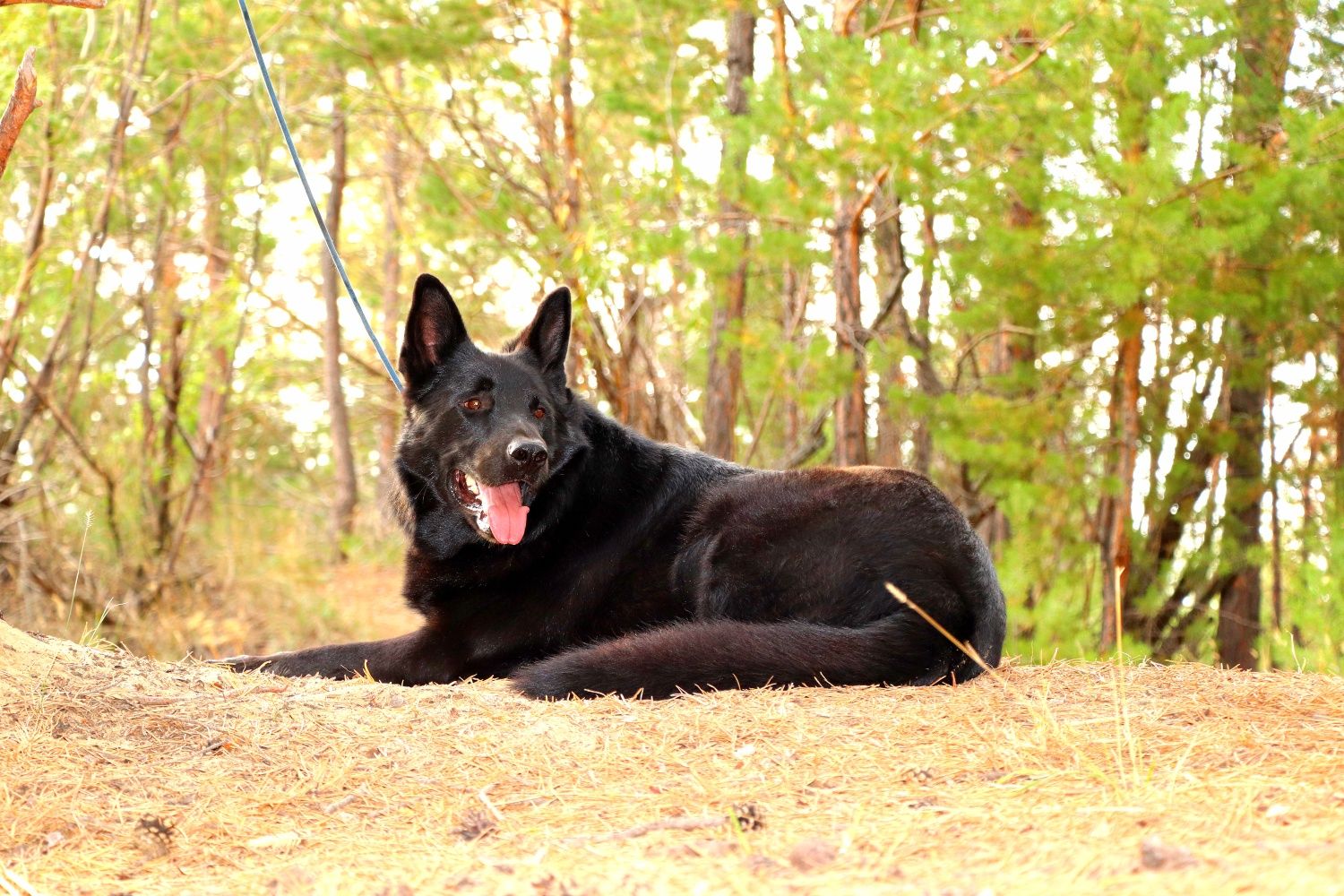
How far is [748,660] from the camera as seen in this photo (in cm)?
377

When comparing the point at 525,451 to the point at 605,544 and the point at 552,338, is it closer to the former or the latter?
the point at 605,544

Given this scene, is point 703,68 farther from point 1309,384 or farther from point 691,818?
point 691,818

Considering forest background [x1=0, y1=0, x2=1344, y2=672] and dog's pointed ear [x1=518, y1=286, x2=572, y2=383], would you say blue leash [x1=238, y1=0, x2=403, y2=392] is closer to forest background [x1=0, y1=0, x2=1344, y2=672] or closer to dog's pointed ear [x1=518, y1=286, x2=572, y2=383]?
dog's pointed ear [x1=518, y1=286, x2=572, y2=383]

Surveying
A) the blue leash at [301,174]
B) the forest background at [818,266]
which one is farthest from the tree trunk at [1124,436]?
the blue leash at [301,174]

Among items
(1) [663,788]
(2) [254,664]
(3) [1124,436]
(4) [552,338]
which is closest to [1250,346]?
(3) [1124,436]

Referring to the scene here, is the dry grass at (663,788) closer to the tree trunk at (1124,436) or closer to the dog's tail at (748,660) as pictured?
the dog's tail at (748,660)

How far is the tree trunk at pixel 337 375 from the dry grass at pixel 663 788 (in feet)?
41.7

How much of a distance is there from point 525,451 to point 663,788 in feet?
6.67

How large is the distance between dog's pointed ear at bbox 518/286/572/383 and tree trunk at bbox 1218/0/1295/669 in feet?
16.1

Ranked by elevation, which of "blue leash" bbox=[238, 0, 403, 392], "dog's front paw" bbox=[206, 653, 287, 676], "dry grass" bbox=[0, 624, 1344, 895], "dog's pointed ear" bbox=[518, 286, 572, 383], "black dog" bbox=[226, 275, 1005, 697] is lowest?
"dog's front paw" bbox=[206, 653, 287, 676]

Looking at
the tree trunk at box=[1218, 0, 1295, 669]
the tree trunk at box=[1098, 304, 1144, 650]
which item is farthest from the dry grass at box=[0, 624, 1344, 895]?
the tree trunk at box=[1218, 0, 1295, 669]

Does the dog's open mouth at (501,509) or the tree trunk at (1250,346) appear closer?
the dog's open mouth at (501,509)

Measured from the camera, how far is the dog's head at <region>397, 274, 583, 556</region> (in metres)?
4.67

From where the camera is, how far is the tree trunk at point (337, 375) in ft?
52.9
